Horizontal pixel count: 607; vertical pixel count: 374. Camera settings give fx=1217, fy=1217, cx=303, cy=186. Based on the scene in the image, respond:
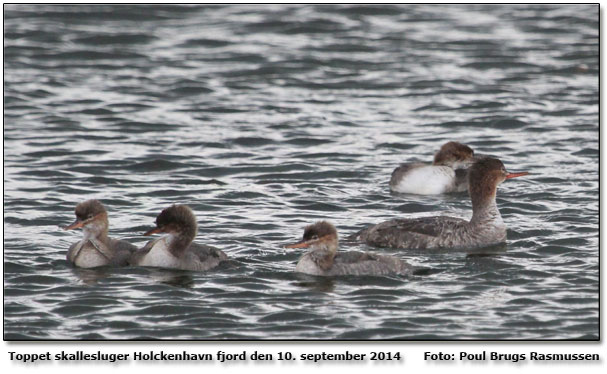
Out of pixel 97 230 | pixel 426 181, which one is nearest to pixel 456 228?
pixel 426 181

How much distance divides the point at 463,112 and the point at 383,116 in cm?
137

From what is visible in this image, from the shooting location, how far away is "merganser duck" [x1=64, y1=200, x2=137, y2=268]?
38.5 feet

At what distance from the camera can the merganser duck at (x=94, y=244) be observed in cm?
1173

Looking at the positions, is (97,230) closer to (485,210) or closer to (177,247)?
(177,247)

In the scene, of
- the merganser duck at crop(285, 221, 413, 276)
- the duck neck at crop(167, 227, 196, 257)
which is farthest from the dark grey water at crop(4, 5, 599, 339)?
the duck neck at crop(167, 227, 196, 257)

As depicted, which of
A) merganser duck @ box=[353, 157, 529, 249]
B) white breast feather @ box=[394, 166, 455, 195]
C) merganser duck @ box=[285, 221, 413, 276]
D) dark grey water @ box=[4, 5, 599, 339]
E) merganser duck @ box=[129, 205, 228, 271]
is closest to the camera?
dark grey water @ box=[4, 5, 599, 339]

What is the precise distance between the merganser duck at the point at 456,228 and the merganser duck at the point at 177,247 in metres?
1.97

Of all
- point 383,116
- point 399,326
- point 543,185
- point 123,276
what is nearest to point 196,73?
point 383,116

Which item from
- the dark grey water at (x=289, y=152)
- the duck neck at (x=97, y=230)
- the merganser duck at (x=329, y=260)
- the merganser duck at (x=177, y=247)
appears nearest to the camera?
the dark grey water at (x=289, y=152)

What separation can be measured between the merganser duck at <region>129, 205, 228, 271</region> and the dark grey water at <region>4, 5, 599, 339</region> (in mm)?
172

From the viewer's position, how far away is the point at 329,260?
11.5 m

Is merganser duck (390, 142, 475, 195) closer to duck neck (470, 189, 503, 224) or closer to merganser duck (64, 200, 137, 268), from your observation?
duck neck (470, 189, 503, 224)

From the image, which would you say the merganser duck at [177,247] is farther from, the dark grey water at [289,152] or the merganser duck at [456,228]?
the merganser duck at [456,228]

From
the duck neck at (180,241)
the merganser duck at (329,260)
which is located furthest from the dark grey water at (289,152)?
the duck neck at (180,241)
